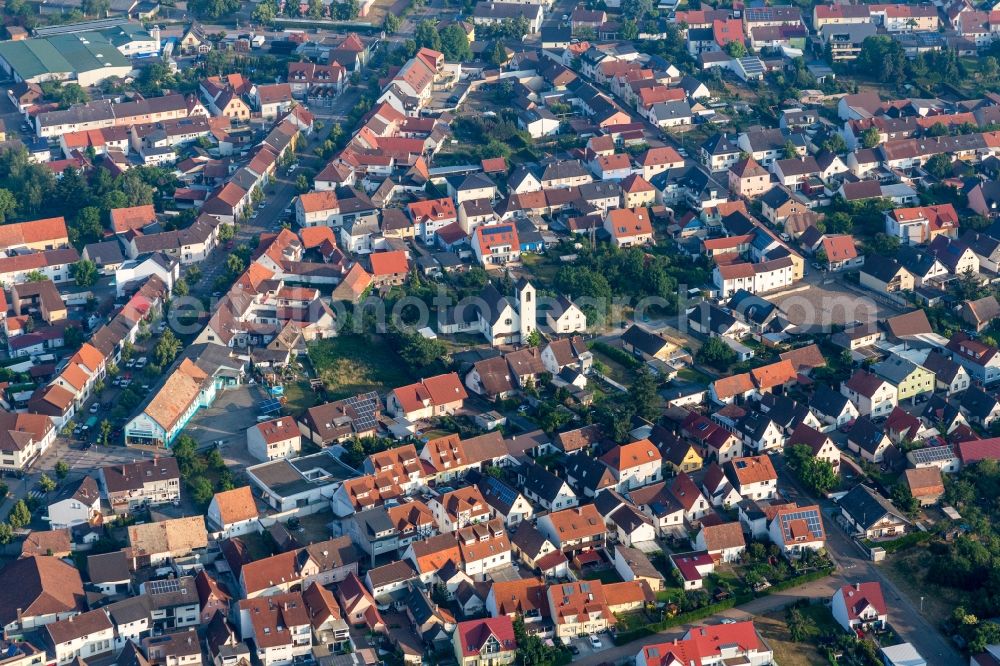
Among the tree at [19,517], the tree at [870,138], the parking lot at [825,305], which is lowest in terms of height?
the tree at [19,517]

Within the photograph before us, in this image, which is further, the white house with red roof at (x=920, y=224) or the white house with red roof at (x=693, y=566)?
the white house with red roof at (x=920, y=224)

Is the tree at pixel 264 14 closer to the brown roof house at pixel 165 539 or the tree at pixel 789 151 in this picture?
the tree at pixel 789 151

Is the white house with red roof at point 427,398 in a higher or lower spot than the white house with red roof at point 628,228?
lower

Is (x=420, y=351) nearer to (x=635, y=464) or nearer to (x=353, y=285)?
(x=353, y=285)

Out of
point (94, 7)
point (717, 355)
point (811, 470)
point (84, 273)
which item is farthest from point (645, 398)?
point (94, 7)

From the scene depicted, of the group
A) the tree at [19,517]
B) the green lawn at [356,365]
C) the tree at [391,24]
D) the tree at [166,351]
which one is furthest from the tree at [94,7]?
the tree at [19,517]

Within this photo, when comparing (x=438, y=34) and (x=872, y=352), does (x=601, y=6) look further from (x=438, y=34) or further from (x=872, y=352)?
(x=872, y=352)

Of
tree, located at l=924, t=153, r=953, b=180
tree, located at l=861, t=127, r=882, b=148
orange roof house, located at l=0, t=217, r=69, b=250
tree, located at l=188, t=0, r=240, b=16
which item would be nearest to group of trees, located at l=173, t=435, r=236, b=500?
orange roof house, located at l=0, t=217, r=69, b=250
